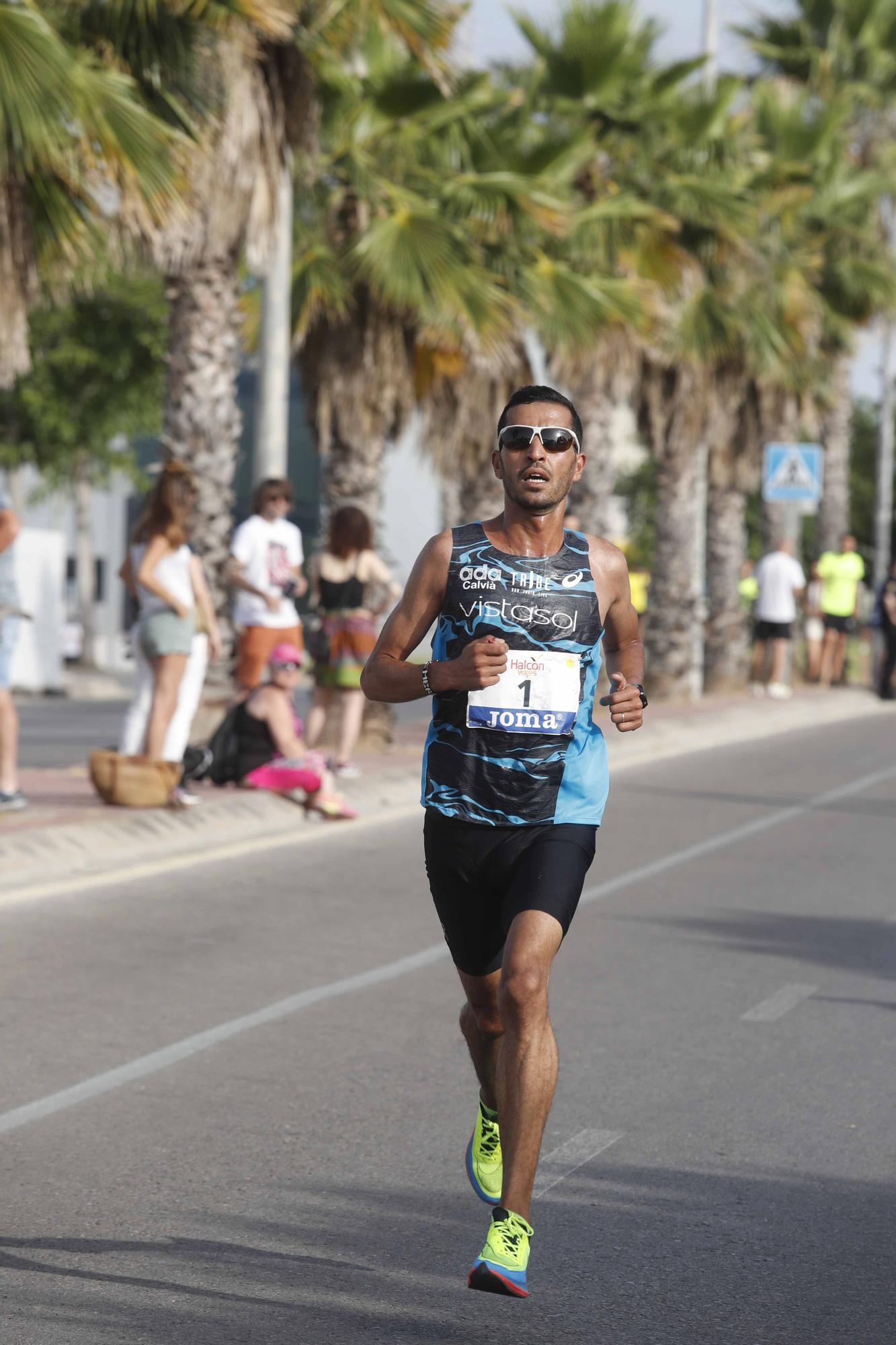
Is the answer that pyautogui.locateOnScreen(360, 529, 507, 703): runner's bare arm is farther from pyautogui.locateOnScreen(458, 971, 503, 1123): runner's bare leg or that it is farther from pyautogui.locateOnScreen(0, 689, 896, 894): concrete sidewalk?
pyautogui.locateOnScreen(0, 689, 896, 894): concrete sidewalk

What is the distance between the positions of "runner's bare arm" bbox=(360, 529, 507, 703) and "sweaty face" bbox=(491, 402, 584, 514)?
0.19m

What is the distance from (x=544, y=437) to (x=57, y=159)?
794 cm

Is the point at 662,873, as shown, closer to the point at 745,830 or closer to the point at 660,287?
the point at 745,830

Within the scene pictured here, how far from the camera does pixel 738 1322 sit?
4.28 meters

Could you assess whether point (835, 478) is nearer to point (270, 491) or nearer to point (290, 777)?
point (270, 491)

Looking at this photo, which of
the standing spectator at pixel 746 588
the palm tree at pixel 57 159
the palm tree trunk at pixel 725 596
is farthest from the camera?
the standing spectator at pixel 746 588

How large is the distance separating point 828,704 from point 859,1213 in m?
21.3

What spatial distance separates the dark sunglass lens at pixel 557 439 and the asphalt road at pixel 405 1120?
1.84m

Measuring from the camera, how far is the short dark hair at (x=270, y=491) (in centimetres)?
1388

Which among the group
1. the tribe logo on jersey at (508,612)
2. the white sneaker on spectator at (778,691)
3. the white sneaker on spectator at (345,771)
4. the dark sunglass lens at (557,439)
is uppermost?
the dark sunglass lens at (557,439)

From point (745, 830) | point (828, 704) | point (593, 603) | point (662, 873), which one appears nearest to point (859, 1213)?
point (593, 603)

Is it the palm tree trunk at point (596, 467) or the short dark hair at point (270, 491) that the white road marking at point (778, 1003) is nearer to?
the short dark hair at point (270, 491)

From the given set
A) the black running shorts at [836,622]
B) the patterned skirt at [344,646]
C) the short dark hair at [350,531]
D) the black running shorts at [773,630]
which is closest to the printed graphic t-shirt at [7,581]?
the short dark hair at [350,531]

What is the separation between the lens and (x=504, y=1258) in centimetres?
421
